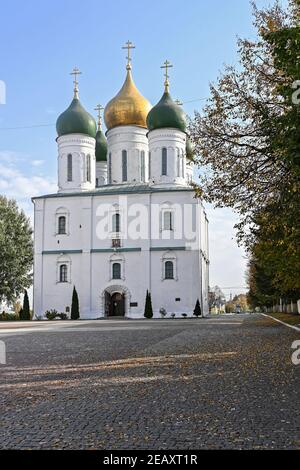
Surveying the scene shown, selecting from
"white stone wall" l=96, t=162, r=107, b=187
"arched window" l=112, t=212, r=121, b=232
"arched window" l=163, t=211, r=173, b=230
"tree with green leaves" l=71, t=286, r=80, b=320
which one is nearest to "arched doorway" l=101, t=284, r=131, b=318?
"tree with green leaves" l=71, t=286, r=80, b=320

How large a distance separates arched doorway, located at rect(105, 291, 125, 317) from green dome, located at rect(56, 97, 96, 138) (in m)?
14.4

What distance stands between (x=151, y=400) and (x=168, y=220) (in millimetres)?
43416

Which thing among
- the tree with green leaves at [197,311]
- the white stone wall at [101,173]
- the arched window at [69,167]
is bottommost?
the tree with green leaves at [197,311]

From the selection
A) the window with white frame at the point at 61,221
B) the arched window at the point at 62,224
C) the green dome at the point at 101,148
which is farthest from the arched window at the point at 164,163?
the green dome at the point at 101,148

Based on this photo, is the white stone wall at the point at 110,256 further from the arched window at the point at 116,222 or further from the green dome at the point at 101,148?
the green dome at the point at 101,148

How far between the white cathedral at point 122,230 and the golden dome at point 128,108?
97mm

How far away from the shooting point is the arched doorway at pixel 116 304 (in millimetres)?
52656

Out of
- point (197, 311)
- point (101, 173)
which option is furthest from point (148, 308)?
point (101, 173)

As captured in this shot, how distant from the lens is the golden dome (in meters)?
55.2

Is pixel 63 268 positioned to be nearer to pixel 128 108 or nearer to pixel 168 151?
pixel 168 151

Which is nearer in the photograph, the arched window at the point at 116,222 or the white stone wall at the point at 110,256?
the white stone wall at the point at 110,256

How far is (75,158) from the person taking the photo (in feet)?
177
